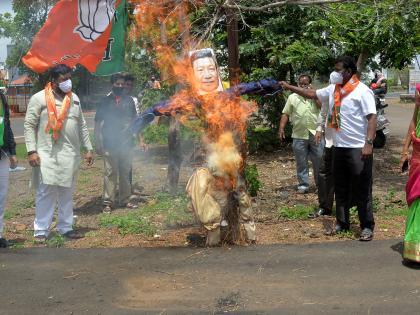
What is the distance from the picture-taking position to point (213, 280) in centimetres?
504

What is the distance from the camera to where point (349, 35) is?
10484 mm

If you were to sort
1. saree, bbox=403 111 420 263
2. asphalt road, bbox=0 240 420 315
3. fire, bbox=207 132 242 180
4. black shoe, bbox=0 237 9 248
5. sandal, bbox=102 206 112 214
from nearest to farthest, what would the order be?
1. asphalt road, bbox=0 240 420 315
2. saree, bbox=403 111 420 263
3. fire, bbox=207 132 242 180
4. black shoe, bbox=0 237 9 248
5. sandal, bbox=102 206 112 214

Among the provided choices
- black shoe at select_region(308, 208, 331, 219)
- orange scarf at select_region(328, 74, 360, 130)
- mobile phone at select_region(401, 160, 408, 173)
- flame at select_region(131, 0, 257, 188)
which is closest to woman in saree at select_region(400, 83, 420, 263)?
mobile phone at select_region(401, 160, 408, 173)

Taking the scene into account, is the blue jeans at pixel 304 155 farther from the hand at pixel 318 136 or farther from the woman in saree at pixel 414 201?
the woman in saree at pixel 414 201

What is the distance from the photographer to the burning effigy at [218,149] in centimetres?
591

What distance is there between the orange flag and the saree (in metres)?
4.11

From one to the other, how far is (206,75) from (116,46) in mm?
2102

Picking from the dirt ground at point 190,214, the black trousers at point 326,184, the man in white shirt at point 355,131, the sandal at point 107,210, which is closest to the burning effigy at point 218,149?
the dirt ground at point 190,214

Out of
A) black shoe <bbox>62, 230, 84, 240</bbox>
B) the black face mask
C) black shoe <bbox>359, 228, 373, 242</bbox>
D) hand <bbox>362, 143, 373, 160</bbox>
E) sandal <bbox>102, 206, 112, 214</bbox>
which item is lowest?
sandal <bbox>102, 206, 112, 214</bbox>

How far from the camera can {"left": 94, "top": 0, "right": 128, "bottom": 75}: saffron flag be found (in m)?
7.47

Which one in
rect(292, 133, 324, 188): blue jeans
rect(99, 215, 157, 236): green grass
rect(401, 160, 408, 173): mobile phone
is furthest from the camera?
rect(292, 133, 324, 188): blue jeans

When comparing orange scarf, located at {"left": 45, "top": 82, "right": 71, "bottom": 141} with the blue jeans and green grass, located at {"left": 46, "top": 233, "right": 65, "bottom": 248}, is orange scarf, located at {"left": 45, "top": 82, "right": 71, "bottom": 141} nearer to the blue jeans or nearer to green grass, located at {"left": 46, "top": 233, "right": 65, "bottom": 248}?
green grass, located at {"left": 46, "top": 233, "right": 65, "bottom": 248}

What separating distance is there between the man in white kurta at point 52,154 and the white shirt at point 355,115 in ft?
10.3

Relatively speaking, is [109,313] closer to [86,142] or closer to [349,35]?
[86,142]
